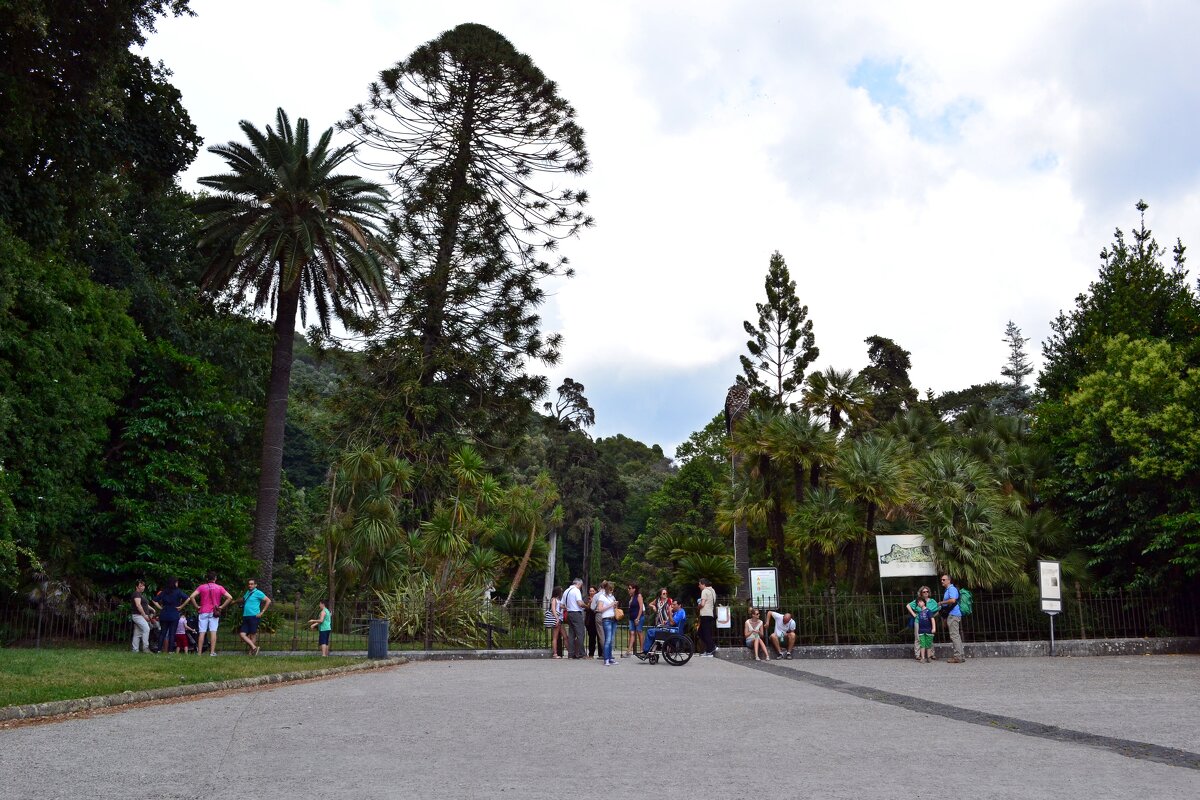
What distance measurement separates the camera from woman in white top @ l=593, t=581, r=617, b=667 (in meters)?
18.2

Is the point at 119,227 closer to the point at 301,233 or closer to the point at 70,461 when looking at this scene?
the point at 301,233

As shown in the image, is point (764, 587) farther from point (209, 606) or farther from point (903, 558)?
point (209, 606)

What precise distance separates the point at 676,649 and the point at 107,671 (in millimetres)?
9885

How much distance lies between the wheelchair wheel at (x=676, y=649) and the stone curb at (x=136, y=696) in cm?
640

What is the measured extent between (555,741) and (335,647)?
46.6 ft

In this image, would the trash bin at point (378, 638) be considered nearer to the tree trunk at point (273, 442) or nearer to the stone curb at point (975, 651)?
the stone curb at point (975, 651)

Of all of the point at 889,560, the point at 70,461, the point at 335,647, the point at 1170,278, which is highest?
the point at 1170,278

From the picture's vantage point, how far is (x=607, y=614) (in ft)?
60.7

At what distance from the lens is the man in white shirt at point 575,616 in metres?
19.1

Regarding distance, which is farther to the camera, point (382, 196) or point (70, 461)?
point (382, 196)

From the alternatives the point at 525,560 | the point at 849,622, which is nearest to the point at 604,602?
the point at 849,622

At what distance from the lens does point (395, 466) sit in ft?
84.0

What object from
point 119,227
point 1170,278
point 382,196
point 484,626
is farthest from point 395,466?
point 1170,278

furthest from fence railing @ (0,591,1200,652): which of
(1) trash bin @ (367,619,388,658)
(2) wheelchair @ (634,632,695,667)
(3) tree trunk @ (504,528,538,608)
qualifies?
(3) tree trunk @ (504,528,538,608)
